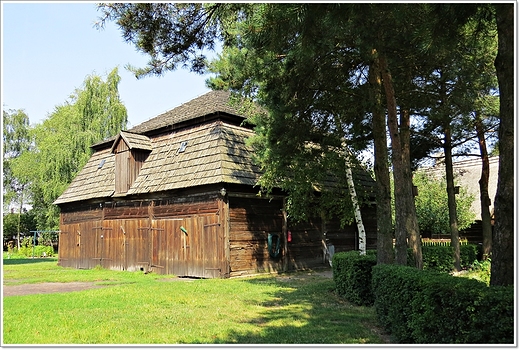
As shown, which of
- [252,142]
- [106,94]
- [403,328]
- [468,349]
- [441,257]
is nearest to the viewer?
[468,349]

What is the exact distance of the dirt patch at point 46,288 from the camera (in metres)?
12.4

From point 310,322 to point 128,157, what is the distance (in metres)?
13.2

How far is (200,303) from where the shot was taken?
9.91m

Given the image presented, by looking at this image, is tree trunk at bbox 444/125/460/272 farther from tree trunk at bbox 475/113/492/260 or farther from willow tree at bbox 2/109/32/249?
willow tree at bbox 2/109/32/249

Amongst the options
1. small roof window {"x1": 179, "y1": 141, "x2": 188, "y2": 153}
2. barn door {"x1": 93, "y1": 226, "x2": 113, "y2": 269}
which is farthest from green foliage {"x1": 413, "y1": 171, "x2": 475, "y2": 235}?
barn door {"x1": 93, "y1": 226, "x2": 113, "y2": 269}

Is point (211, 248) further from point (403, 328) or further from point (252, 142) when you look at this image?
point (403, 328)

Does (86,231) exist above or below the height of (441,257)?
above

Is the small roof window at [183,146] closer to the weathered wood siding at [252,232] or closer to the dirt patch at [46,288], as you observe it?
the weathered wood siding at [252,232]

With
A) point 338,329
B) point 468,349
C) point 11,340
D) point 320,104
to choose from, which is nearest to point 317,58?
point 320,104

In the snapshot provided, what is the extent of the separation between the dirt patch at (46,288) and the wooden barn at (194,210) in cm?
352

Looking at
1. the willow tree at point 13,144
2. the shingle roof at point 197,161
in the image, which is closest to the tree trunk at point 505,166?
the shingle roof at point 197,161

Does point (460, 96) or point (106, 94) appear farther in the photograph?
point (106, 94)

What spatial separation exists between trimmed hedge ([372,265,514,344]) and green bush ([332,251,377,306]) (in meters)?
2.33

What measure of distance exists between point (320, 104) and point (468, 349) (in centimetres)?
766
